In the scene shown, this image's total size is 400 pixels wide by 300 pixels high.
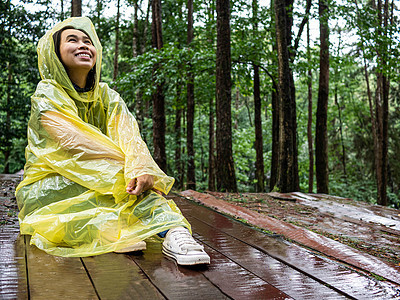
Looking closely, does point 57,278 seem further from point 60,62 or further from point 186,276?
point 60,62

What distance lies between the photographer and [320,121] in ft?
29.7

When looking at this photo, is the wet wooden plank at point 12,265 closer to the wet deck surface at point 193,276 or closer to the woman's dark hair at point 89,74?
the wet deck surface at point 193,276

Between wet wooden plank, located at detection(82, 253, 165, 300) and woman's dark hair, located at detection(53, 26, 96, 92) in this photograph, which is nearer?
wet wooden plank, located at detection(82, 253, 165, 300)

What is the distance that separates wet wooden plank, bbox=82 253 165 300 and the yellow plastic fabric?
3.5 inches

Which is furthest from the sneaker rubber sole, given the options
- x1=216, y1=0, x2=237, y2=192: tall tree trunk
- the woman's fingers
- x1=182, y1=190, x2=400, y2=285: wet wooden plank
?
x1=216, y1=0, x2=237, y2=192: tall tree trunk

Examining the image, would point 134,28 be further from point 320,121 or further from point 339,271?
point 339,271

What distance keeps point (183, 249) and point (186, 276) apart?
0.18m

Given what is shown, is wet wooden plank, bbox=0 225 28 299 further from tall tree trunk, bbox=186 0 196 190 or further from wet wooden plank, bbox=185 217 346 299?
tall tree trunk, bbox=186 0 196 190

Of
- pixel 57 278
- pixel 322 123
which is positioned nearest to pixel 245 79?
pixel 322 123

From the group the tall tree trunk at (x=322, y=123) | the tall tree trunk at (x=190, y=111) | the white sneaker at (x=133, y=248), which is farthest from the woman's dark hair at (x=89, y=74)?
the tall tree trunk at (x=190, y=111)

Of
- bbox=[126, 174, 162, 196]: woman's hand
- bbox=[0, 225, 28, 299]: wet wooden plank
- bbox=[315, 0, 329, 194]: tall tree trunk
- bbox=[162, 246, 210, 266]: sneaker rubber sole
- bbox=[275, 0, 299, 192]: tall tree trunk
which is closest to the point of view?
bbox=[0, 225, 28, 299]: wet wooden plank

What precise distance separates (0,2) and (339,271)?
1152cm

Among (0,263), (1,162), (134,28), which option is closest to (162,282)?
(0,263)

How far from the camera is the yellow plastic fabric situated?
7.56 feet
